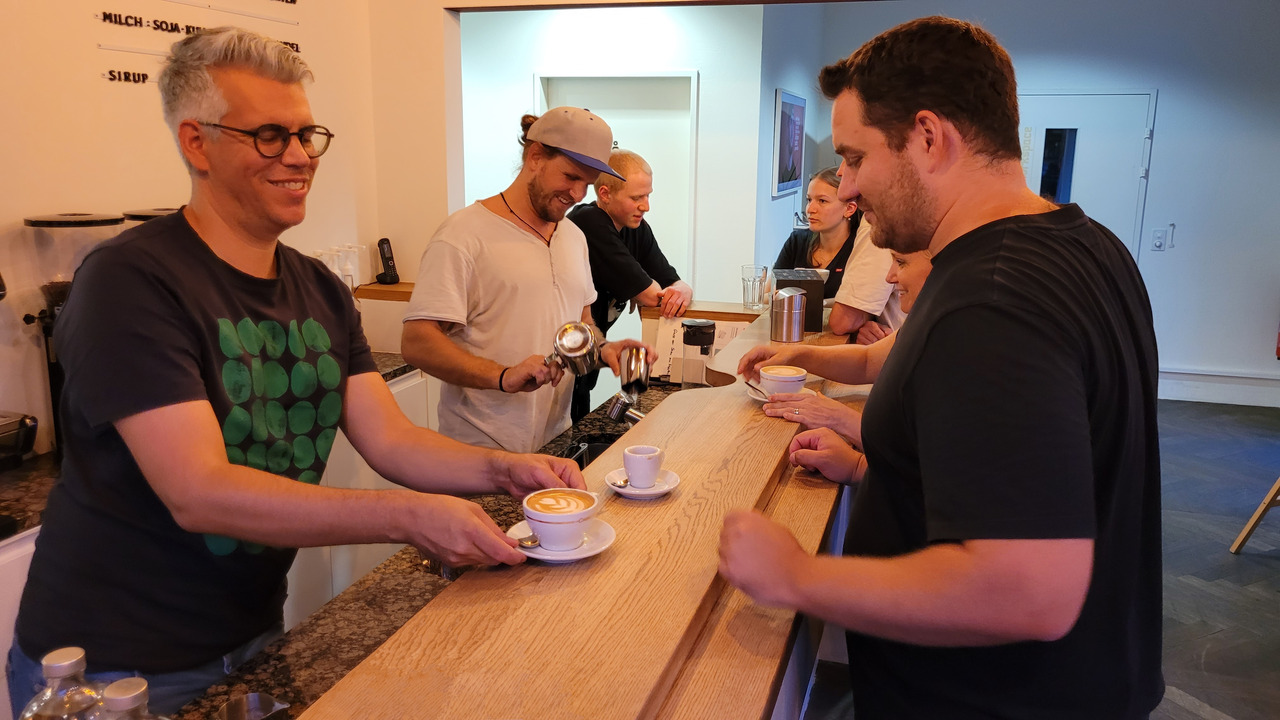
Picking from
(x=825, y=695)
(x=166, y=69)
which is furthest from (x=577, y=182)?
(x=825, y=695)

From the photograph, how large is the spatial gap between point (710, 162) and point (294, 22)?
3.15m

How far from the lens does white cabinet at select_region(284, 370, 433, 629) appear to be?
Result: 107 inches

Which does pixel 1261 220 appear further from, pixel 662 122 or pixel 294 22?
pixel 294 22

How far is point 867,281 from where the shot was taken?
2852mm

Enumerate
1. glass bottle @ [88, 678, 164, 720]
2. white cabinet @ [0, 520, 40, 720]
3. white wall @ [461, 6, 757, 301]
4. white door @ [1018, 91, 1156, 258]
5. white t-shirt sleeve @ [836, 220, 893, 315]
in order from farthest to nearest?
white door @ [1018, 91, 1156, 258] < white wall @ [461, 6, 757, 301] < white t-shirt sleeve @ [836, 220, 893, 315] < white cabinet @ [0, 520, 40, 720] < glass bottle @ [88, 678, 164, 720]

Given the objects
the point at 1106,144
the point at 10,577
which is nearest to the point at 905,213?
the point at 10,577

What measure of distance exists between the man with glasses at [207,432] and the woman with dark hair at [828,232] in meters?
2.52

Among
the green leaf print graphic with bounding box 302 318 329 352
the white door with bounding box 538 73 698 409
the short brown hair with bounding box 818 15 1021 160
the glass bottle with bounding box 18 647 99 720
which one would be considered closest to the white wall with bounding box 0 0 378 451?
the green leaf print graphic with bounding box 302 318 329 352

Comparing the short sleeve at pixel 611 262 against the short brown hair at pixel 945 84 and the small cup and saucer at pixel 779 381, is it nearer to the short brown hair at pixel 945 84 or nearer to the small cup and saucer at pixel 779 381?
the small cup and saucer at pixel 779 381

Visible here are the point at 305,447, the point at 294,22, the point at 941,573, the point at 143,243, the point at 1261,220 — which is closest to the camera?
the point at 941,573

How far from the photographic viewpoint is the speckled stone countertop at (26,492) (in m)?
1.94

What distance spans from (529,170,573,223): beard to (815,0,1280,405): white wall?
5.40 m

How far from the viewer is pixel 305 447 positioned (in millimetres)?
1448

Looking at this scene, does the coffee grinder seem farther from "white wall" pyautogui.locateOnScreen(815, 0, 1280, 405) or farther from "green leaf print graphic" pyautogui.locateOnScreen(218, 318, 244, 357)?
"white wall" pyautogui.locateOnScreen(815, 0, 1280, 405)
